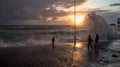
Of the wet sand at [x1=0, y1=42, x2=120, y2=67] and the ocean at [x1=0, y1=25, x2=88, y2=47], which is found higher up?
the wet sand at [x1=0, y1=42, x2=120, y2=67]

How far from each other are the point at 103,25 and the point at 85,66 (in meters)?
48.3

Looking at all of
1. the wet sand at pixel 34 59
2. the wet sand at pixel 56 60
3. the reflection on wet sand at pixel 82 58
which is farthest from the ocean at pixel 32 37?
the reflection on wet sand at pixel 82 58

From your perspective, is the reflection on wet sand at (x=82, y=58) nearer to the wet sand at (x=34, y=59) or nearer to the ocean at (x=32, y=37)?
the wet sand at (x=34, y=59)

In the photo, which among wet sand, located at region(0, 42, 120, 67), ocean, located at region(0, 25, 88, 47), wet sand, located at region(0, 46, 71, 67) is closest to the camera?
wet sand, located at region(0, 42, 120, 67)

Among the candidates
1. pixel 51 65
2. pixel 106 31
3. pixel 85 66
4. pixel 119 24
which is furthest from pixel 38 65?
pixel 119 24

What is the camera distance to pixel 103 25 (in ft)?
224

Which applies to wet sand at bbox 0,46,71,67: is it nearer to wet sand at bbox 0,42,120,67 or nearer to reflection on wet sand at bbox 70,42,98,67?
wet sand at bbox 0,42,120,67

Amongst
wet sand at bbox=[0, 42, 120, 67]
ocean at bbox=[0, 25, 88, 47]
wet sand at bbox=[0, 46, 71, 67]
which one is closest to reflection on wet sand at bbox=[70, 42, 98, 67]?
wet sand at bbox=[0, 42, 120, 67]

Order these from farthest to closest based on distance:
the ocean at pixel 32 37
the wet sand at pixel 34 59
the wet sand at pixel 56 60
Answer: the ocean at pixel 32 37 → the wet sand at pixel 34 59 → the wet sand at pixel 56 60

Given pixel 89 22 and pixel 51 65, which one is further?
pixel 89 22

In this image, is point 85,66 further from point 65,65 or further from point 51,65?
point 51,65

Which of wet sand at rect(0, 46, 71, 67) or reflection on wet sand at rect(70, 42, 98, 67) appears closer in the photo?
reflection on wet sand at rect(70, 42, 98, 67)

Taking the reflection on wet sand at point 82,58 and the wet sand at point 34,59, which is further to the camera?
the wet sand at point 34,59

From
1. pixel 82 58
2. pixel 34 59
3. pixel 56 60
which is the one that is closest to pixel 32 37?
pixel 34 59
